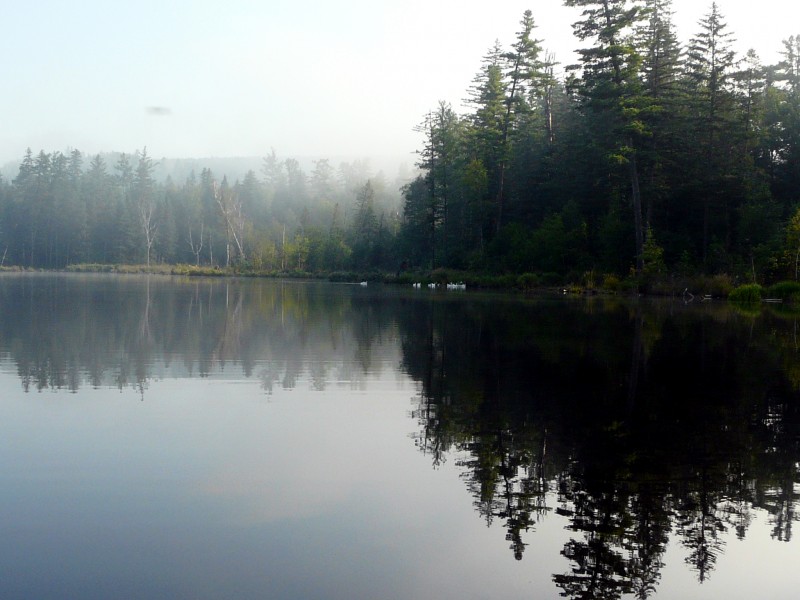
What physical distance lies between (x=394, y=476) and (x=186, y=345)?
9.30m

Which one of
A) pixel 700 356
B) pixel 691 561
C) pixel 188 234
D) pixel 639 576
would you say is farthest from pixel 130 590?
pixel 188 234

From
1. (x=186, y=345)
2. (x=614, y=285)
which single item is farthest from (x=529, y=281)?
(x=186, y=345)

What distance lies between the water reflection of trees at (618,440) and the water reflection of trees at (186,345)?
1.58 metres

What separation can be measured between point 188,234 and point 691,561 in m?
124

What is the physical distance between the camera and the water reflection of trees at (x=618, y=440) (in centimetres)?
475

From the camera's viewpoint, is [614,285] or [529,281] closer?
[614,285]

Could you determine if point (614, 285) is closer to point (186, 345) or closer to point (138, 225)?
point (186, 345)

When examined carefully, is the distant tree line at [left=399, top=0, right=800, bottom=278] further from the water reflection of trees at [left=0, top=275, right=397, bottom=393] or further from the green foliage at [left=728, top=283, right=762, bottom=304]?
the water reflection of trees at [left=0, top=275, right=397, bottom=393]

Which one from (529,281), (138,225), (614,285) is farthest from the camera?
(138,225)

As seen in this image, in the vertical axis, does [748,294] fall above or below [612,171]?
below

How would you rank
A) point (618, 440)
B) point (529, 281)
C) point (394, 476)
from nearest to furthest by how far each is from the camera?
point (394, 476)
point (618, 440)
point (529, 281)

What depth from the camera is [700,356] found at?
13695 mm

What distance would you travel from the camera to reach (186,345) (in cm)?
1416

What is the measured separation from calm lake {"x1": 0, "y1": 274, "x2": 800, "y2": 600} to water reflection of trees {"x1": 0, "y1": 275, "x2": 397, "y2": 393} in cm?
12
